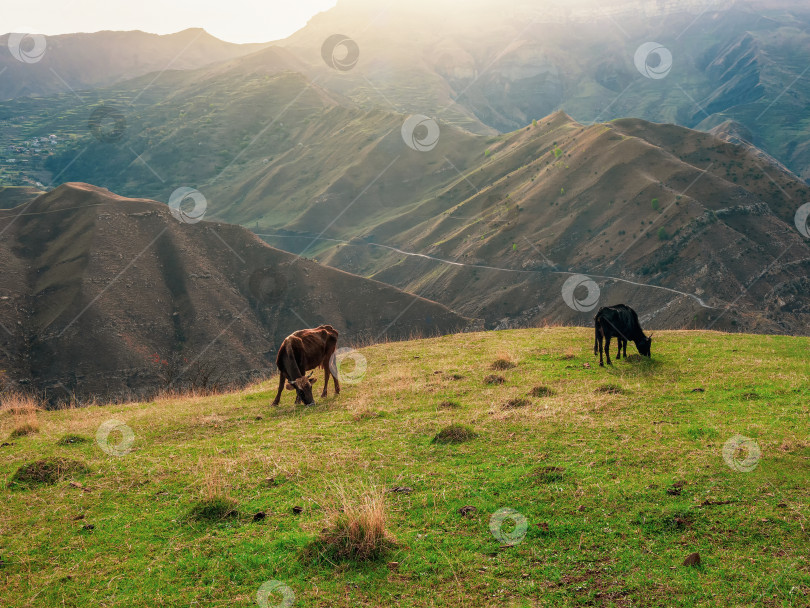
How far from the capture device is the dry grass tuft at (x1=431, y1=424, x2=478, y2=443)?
1256 cm

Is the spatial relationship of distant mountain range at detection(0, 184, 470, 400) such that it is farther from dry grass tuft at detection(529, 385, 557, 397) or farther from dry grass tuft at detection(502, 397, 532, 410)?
dry grass tuft at detection(502, 397, 532, 410)

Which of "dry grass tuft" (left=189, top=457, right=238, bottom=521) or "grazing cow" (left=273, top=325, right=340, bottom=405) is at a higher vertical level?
"grazing cow" (left=273, top=325, right=340, bottom=405)

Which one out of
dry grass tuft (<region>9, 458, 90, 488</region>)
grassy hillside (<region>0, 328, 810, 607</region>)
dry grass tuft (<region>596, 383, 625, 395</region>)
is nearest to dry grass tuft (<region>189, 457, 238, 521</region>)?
Answer: grassy hillside (<region>0, 328, 810, 607</region>)

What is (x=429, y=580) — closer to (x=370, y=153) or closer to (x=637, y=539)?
(x=637, y=539)

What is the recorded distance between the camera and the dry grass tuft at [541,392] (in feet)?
53.0

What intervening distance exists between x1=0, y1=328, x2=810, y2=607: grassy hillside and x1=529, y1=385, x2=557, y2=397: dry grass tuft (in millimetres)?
85

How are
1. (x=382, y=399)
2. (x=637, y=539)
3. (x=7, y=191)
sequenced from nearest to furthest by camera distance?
(x=637, y=539)
(x=382, y=399)
(x=7, y=191)

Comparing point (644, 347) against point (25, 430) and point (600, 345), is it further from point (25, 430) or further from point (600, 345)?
point (25, 430)

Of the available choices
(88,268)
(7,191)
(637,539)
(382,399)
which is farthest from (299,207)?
(637,539)

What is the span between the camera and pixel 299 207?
160m

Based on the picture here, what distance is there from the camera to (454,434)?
12.7 metres

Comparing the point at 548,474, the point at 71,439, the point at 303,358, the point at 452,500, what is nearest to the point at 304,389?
the point at 303,358

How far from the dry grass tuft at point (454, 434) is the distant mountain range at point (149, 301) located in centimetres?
4072

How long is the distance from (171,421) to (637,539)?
12620mm
